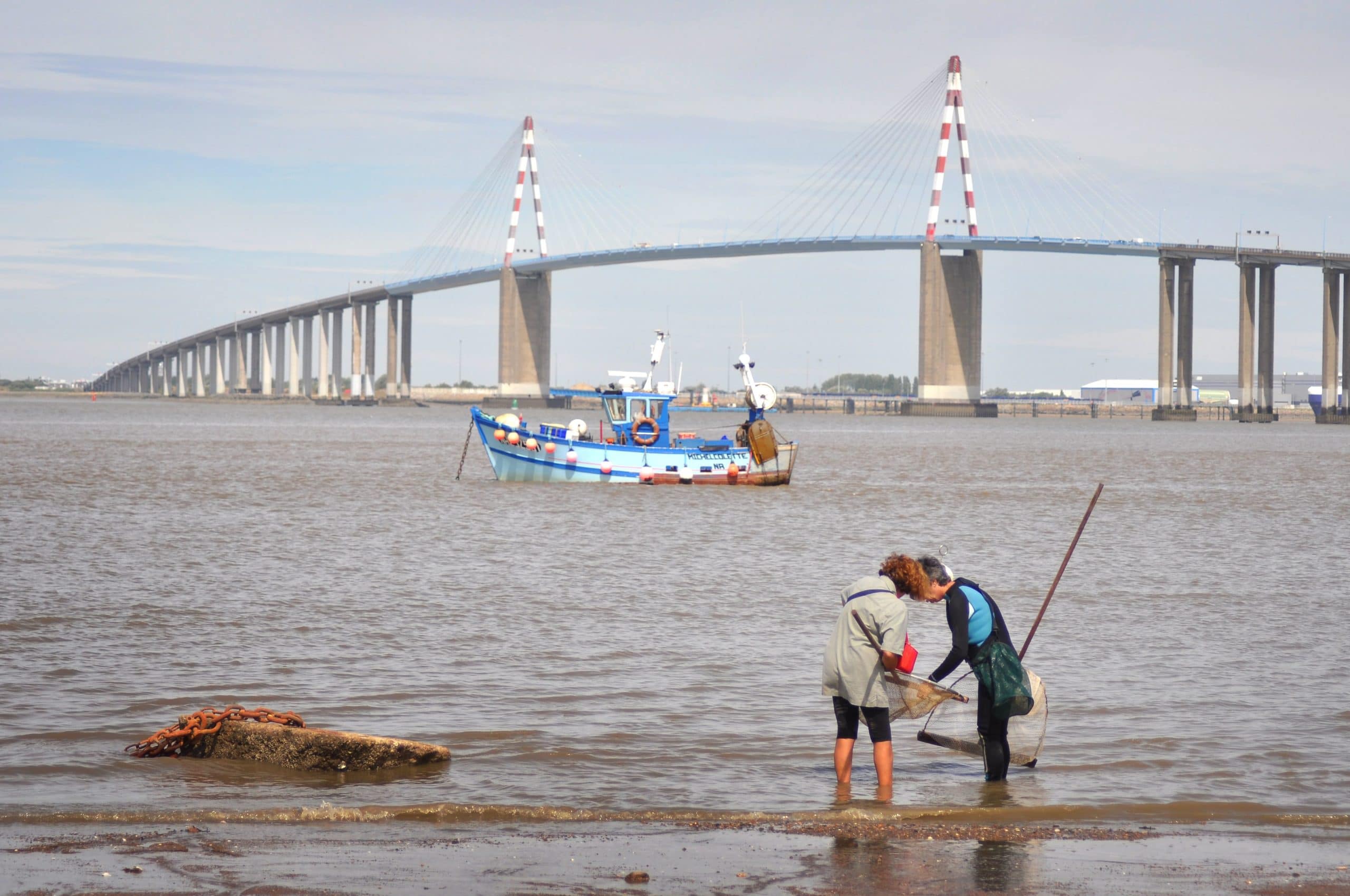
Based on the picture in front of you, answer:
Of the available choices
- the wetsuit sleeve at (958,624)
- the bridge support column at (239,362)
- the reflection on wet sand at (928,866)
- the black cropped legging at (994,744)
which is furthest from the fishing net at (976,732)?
the bridge support column at (239,362)

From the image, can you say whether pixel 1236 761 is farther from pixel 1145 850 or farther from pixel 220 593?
pixel 220 593

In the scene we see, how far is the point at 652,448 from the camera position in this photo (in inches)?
1617

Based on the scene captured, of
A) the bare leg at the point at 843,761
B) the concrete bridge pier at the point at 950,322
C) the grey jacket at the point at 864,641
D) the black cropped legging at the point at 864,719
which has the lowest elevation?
the bare leg at the point at 843,761

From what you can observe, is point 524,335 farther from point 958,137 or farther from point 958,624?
point 958,624

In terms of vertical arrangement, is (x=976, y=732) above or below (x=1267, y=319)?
below

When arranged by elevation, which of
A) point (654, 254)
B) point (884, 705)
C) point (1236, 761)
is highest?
A: point (654, 254)

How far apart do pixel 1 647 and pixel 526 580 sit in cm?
754

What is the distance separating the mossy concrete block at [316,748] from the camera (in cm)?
898

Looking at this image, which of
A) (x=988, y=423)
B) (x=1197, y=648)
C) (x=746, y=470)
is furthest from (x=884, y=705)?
(x=988, y=423)

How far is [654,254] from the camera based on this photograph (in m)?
125

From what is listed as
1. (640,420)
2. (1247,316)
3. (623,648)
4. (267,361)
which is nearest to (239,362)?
(267,361)

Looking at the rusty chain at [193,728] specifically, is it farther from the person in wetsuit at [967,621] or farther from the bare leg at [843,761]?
the person in wetsuit at [967,621]

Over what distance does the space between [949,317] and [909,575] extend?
381ft

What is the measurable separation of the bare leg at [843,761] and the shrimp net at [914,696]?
0.32 metres
